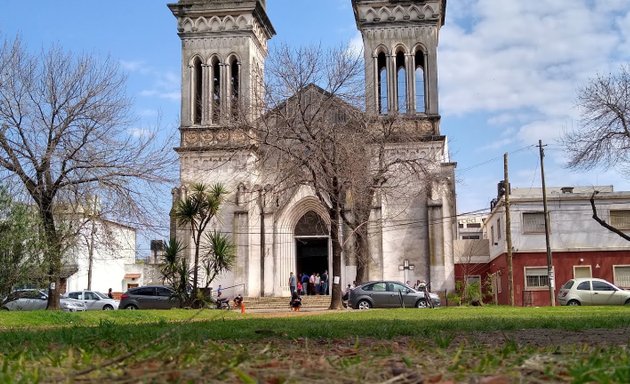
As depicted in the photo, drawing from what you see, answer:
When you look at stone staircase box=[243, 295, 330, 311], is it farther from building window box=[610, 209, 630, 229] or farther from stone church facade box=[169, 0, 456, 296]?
building window box=[610, 209, 630, 229]

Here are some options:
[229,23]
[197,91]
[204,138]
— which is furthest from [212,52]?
[204,138]

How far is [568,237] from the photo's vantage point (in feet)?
139

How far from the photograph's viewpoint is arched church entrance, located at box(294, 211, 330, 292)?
141 ft

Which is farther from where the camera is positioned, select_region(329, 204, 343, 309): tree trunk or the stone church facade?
the stone church facade

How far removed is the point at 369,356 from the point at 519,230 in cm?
3944

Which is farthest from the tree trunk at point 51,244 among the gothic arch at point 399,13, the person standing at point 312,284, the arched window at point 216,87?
the gothic arch at point 399,13

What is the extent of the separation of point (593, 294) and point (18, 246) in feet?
76.7

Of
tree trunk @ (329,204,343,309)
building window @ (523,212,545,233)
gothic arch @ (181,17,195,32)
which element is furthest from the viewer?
gothic arch @ (181,17,195,32)

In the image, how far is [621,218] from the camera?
139 feet

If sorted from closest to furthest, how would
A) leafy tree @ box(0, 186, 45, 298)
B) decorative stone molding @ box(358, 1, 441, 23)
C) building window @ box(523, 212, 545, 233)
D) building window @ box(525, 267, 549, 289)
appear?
leafy tree @ box(0, 186, 45, 298) → building window @ box(525, 267, 549, 289) → decorative stone molding @ box(358, 1, 441, 23) → building window @ box(523, 212, 545, 233)

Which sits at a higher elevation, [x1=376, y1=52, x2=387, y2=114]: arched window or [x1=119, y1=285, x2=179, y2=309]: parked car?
[x1=376, y1=52, x2=387, y2=114]: arched window

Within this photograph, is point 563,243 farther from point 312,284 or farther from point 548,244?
point 312,284

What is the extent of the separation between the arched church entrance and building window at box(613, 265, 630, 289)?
591 inches

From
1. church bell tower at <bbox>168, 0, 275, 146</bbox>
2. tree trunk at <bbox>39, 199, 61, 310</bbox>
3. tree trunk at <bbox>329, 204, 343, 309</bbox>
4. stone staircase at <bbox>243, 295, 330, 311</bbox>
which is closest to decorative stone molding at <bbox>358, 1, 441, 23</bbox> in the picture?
church bell tower at <bbox>168, 0, 275, 146</bbox>
